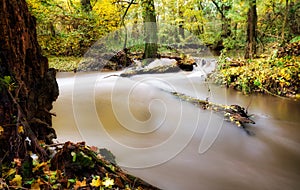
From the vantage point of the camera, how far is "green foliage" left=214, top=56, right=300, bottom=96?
692cm

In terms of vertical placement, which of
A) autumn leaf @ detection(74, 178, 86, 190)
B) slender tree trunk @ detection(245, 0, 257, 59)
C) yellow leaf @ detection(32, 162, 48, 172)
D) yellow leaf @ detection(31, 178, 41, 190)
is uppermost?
slender tree trunk @ detection(245, 0, 257, 59)

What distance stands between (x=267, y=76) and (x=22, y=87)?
693 cm

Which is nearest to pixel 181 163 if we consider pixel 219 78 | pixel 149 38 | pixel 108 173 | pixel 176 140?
pixel 176 140

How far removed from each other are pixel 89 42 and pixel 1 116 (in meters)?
13.2

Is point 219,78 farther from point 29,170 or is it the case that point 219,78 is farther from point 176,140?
point 29,170

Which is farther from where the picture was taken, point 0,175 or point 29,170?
point 29,170

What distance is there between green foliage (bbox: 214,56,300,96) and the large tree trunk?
6458 millimetres

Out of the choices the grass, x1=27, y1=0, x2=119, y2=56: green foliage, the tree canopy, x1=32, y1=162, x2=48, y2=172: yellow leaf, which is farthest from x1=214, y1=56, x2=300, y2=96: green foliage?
x1=27, y1=0, x2=119, y2=56: green foliage

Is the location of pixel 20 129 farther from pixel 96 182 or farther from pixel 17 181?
pixel 96 182

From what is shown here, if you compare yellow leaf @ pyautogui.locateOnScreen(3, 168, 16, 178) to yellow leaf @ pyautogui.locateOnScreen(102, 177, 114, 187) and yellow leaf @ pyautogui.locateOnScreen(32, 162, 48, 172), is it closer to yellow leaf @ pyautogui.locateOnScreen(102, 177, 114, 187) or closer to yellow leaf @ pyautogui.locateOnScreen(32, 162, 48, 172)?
yellow leaf @ pyautogui.locateOnScreen(32, 162, 48, 172)

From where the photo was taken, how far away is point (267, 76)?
731 cm

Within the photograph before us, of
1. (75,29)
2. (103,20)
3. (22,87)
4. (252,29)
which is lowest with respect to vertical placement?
(22,87)

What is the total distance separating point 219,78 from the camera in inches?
347

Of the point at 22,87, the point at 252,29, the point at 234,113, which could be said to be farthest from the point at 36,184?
the point at 252,29
